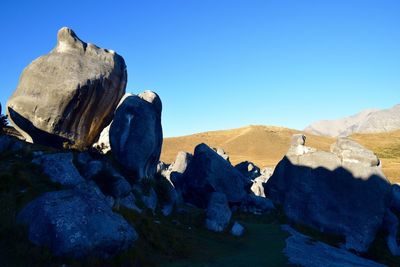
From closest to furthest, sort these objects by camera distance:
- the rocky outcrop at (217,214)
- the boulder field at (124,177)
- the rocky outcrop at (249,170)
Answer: the boulder field at (124,177) → the rocky outcrop at (217,214) → the rocky outcrop at (249,170)

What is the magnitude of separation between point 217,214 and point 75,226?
14.4 metres

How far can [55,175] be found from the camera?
20688 mm

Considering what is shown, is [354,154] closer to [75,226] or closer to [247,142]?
[75,226]

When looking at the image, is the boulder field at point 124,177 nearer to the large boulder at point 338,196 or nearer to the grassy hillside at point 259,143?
the large boulder at point 338,196

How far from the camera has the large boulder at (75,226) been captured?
45.9 ft

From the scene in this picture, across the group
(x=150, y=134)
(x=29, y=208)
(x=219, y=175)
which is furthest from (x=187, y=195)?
(x=29, y=208)

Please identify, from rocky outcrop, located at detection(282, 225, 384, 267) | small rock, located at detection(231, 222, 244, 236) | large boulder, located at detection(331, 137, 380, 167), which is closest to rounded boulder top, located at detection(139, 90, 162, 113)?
small rock, located at detection(231, 222, 244, 236)

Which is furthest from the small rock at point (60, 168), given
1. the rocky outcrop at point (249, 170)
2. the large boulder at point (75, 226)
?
the rocky outcrop at point (249, 170)

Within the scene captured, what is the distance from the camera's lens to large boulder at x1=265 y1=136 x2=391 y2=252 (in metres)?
32.4

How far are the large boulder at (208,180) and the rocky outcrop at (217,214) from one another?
603 centimetres

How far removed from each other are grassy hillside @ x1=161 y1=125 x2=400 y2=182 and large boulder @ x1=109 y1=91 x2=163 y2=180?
302ft

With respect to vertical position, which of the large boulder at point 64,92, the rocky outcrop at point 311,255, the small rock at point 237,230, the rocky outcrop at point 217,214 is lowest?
the rocky outcrop at point 311,255

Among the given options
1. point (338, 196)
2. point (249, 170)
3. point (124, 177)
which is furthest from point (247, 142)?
point (124, 177)

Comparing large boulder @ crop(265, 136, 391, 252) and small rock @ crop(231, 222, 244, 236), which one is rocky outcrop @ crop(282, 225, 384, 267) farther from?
large boulder @ crop(265, 136, 391, 252)
